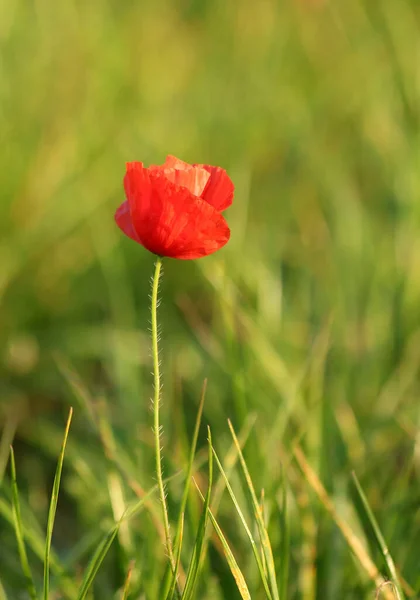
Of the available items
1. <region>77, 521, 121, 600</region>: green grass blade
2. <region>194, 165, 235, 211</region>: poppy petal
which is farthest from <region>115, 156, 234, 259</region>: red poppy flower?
<region>77, 521, 121, 600</region>: green grass blade

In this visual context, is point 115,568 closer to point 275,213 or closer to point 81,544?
point 81,544

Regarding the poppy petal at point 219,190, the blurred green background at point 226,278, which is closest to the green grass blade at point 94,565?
the blurred green background at point 226,278

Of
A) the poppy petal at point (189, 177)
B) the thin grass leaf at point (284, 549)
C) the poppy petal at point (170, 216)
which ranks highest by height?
the poppy petal at point (189, 177)

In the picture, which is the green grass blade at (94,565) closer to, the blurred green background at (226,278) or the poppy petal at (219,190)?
the blurred green background at (226,278)

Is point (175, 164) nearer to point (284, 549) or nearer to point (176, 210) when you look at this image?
point (176, 210)

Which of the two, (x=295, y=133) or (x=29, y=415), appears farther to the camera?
(x=295, y=133)

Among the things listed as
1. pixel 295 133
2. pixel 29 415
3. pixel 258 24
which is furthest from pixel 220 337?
pixel 258 24

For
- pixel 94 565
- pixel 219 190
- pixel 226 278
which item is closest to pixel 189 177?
pixel 219 190
